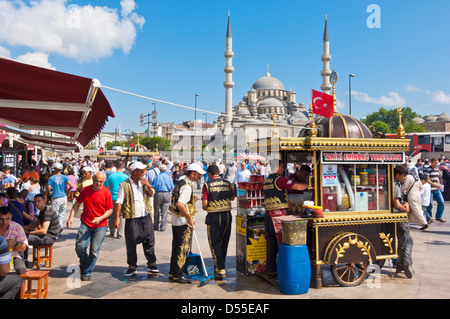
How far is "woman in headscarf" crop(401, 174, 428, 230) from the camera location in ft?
20.1

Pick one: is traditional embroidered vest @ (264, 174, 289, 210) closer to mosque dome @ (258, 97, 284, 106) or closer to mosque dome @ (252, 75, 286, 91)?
mosque dome @ (258, 97, 284, 106)

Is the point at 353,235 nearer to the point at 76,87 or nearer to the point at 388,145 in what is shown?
the point at 388,145

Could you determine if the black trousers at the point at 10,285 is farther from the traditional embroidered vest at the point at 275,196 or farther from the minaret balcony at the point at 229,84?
the minaret balcony at the point at 229,84

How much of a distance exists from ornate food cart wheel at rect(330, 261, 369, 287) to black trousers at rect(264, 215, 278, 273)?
853mm

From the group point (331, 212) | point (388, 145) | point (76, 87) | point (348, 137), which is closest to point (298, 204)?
point (331, 212)

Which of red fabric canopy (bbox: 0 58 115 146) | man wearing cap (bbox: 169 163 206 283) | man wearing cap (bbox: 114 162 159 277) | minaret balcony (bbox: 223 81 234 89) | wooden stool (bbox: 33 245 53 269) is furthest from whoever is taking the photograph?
minaret balcony (bbox: 223 81 234 89)

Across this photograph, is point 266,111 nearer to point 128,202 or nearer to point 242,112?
point 242,112

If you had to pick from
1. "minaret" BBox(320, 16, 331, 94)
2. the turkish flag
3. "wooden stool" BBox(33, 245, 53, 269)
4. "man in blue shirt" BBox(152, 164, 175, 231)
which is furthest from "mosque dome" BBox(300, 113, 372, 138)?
"minaret" BBox(320, 16, 331, 94)

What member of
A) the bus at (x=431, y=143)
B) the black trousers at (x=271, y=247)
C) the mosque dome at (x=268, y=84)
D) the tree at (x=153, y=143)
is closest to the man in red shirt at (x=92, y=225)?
the black trousers at (x=271, y=247)

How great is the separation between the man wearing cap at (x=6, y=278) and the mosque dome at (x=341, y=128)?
4665 millimetres

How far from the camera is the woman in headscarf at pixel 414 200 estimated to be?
6.13 m

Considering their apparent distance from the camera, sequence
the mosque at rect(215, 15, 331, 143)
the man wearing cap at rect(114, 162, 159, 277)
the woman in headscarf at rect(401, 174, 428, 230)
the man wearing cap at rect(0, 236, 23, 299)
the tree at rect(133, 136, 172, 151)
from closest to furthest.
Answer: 1. the man wearing cap at rect(0, 236, 23, 299)
2. the man wearing cap at rect(114, 162, 159, 277)
3. the woman in headscarf at rect(401, 174, 428, 230)
4. the tree at rect(133, 136, 172, 151)
5. the mosque at rect(215, 15, 331, 143)

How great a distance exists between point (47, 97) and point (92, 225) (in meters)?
2.08

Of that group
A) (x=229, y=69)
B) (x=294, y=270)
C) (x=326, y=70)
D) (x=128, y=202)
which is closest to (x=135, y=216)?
(x=128, y=202)
